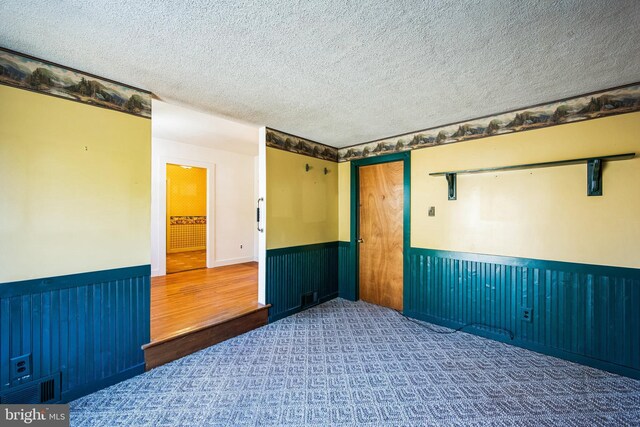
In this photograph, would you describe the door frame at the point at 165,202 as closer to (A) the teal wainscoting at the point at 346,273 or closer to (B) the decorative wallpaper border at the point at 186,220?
(B) the decorative wallpaper border at the point at 186,220

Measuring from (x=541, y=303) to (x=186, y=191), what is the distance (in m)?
8.11

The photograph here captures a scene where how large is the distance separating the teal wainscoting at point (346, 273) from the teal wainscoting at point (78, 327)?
277 cm

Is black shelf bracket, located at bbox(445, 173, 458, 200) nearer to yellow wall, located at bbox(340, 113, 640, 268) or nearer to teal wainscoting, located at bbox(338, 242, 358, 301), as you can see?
yellow wall, located at bbox(340, 113, 640, 268)

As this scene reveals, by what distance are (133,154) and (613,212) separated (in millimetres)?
4189

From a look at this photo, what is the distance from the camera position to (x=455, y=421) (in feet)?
5.86

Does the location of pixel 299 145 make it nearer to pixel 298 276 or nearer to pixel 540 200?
pixel 298 276

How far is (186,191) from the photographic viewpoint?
779cm

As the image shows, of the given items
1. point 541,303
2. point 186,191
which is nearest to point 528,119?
point 541,303

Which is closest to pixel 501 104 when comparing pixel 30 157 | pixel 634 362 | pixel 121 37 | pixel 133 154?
pixel 634 362

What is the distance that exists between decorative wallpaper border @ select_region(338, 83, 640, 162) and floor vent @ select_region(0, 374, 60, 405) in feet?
13.3

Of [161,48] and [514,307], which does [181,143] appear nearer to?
[161,48]

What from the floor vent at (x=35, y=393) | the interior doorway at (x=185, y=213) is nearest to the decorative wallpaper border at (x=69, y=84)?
the floor vent at (x=35, y=393)

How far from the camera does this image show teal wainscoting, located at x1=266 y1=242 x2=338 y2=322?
3438 millimetres

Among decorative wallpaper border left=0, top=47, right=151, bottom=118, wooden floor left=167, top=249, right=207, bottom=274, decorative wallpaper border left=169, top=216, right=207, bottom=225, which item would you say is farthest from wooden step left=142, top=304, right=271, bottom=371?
decorative wallpaper border left=169, top=216, right=207, bottom=225
